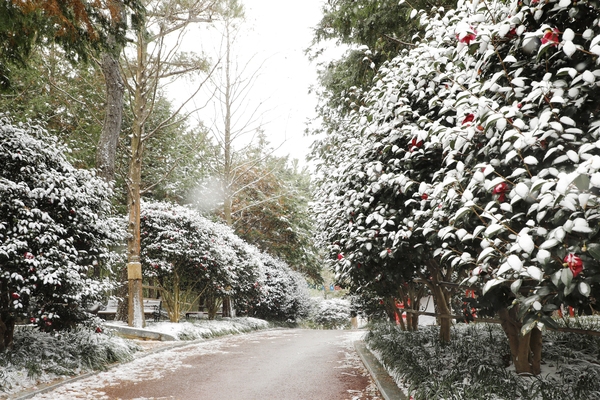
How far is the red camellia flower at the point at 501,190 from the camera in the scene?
2.64 metres

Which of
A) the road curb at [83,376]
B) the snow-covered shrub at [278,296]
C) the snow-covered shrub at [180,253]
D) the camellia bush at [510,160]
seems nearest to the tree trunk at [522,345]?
the camellia bush at [510,160]

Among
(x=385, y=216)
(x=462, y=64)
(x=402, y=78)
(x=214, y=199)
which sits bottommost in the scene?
(x=385, y=216)

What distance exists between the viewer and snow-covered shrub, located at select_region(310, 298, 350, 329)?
2972cm

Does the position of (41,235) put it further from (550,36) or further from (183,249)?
(183,249)

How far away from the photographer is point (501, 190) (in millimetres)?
2641

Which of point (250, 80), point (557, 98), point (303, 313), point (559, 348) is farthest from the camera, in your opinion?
point (303, 313)

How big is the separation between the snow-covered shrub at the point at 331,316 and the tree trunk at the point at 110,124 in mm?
22393

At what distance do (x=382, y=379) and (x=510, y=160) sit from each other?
4.27 meters

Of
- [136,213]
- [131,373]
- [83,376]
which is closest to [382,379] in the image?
[131,373]

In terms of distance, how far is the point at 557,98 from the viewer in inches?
95.0

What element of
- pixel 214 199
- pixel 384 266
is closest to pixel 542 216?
pixel 384 266

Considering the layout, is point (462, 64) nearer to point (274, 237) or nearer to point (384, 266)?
point (384, 266)

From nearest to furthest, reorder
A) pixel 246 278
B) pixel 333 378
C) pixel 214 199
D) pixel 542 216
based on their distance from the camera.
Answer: pixel 542 216 < pixel 333 378 < pixel 246 278 < pixel 214 199

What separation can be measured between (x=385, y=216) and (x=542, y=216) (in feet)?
9.34
